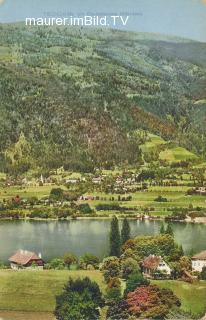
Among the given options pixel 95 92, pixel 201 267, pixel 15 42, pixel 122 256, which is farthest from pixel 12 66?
pixel 201 267

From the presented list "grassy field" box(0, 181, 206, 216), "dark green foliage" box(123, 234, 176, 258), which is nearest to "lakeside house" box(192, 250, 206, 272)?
"dark green foliage" box(123, 234, 176, 258)

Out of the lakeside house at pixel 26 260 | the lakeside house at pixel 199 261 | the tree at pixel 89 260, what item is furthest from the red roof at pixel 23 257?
the lakeside house at pixel 199 261

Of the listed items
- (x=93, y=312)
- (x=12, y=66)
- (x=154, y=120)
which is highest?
(x=12, y=66)

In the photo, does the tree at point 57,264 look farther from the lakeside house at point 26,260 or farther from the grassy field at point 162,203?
the grassy field at point 162,203

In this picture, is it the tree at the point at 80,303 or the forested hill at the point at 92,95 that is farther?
the forested hill at the point at 92,95

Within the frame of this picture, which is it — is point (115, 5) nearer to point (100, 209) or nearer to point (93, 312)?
point (100, 209)

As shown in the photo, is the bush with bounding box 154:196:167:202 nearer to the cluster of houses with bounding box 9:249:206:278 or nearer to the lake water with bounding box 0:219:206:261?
the lake water with bounding box 0:219:206:261
